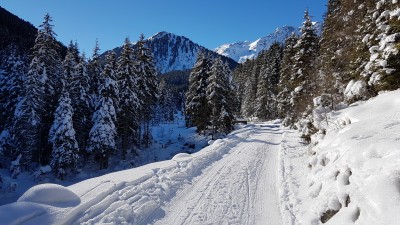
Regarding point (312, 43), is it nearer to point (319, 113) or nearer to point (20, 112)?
point (319, 113)

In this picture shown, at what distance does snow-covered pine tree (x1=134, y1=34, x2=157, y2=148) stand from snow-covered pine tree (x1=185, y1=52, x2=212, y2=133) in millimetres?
5099

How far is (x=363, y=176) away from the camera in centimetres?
559

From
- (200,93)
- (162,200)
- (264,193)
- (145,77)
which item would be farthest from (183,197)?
(200,93)

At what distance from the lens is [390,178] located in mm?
4879

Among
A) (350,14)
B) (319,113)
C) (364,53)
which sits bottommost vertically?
(319,113)

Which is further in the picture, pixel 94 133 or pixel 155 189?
pixel 94 133

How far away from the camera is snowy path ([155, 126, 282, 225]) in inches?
288

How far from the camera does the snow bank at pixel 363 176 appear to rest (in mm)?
4762

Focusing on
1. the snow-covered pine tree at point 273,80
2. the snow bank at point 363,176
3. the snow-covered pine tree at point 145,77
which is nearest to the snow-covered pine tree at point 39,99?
the snow-covered pine tree at point 145,77

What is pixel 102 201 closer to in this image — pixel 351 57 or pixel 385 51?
pixel 385 51

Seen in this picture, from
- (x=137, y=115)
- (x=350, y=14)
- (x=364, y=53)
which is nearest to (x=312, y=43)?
(x=350, y=14)

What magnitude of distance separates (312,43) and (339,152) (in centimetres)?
2073

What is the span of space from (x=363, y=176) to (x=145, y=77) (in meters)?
30.9

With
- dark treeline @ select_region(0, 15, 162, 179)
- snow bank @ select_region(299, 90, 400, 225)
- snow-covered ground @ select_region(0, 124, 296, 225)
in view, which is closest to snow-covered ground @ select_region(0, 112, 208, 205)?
dark treeline @ select_region(0, 15, 162, 179)
